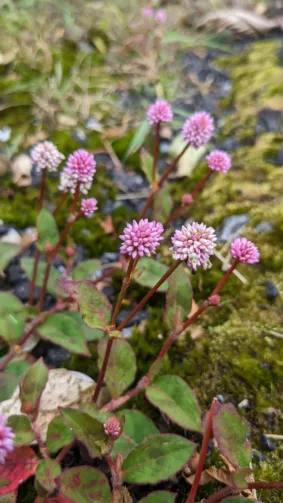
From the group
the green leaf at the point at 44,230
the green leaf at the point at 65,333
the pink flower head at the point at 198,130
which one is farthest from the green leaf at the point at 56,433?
the pink flower head at the point at 198,130

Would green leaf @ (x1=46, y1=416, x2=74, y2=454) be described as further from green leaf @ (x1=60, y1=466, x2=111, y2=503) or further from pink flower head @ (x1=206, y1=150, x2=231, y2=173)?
pink flower head @ (x1=206, y1=150, x2=231, y2=173)

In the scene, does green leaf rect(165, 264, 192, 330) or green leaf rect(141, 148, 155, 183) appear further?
green leaf rect(141, 148, 155, 183)

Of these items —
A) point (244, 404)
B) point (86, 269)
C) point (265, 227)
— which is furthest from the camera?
point (265, 227)

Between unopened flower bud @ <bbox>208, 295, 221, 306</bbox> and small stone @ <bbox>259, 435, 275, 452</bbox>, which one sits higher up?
unopened flower bud @ <bbox>208, 295, 221, 306</bbox>

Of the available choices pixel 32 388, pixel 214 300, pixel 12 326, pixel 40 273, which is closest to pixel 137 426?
pixel 32 388

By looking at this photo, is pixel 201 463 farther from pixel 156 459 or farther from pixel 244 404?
pixel 244 404

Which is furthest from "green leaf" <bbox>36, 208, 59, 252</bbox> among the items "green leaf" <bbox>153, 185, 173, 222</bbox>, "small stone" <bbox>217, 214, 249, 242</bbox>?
"small stone" <bbox>217, 214, 249, 242</bbox>

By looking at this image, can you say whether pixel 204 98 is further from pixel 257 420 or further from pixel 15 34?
pixel 257 420
